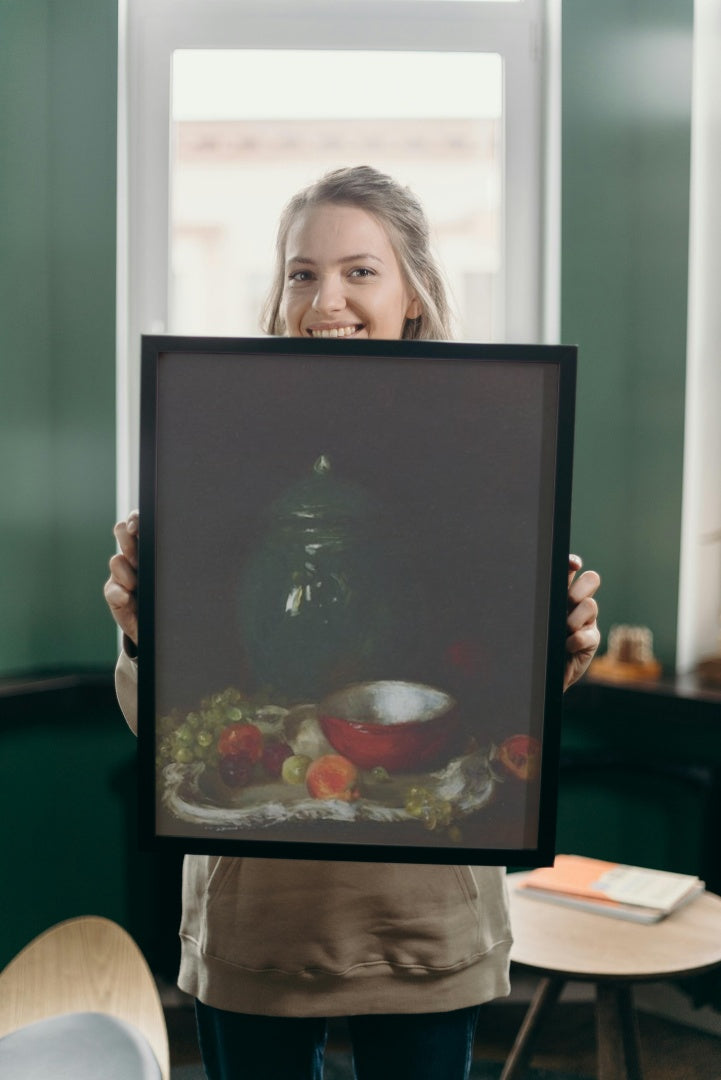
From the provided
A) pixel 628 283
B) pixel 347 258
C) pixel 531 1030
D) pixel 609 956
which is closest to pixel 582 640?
pixel 347 258

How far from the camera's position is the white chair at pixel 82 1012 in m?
0.75

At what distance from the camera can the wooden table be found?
5.26 ft

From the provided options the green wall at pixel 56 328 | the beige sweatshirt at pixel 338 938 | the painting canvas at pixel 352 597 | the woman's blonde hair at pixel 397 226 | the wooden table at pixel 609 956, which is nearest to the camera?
the painting canvas at pixel 352 597

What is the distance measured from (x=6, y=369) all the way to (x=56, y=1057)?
6.18 ft

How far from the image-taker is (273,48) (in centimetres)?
249

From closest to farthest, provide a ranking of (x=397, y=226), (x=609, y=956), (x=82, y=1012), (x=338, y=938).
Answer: (x=82, y=1012) < (x=338, y=938) < (x=397, y=226) < (x=609, y=956)

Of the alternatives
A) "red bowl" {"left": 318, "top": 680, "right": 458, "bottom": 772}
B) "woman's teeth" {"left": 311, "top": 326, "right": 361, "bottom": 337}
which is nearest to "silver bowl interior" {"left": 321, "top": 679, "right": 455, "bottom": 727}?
"red bowl" {"left": 318, "top": 680, "right": 458, "bottom": 772}

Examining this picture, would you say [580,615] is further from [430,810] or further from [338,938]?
[338,938]

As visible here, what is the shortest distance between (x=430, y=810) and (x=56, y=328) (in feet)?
6.20

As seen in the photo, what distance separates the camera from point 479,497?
0.92 metres

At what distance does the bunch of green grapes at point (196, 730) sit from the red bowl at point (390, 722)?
3.2 inches

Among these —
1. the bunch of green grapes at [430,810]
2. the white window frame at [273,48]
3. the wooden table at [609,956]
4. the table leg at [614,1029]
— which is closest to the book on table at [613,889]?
the wooden table at [609,956]

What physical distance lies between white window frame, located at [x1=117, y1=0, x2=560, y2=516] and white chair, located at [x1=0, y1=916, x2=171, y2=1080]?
1.70 metres

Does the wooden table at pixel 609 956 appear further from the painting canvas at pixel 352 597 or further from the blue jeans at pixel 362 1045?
the painting canvas at pixel 352 597
